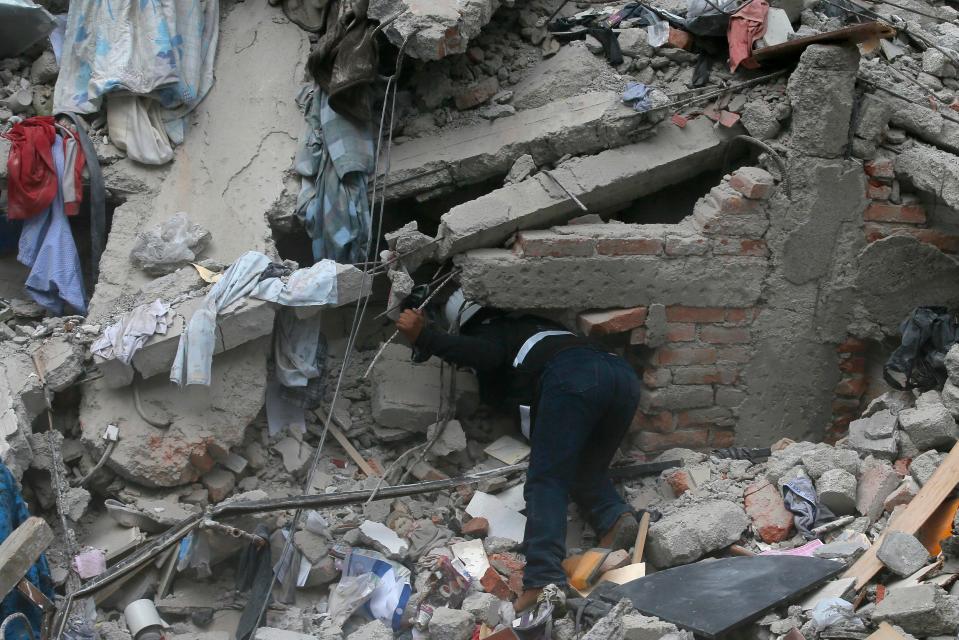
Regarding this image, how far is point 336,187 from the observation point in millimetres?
6281

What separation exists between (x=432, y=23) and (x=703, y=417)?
2594 mm

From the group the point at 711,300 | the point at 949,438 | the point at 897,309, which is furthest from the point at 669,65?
the point at 949,438

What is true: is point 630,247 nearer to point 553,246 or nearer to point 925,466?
point 553,246

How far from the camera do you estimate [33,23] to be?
6.53m

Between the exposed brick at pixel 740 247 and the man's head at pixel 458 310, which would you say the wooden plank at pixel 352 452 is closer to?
the man's head at pixel 458 310

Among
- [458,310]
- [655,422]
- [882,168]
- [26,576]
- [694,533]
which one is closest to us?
[26,576]

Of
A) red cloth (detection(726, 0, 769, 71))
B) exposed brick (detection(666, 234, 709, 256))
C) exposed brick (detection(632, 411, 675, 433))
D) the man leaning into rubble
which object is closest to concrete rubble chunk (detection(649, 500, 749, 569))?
the man leaning into rubble

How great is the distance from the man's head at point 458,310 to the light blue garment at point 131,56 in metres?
1.93

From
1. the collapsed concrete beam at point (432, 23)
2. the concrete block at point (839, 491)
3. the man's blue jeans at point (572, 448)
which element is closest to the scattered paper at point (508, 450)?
the man's blue jeans at point (572, 448)

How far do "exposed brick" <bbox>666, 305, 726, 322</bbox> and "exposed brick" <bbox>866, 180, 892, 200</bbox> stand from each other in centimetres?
98

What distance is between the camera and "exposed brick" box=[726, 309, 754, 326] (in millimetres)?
6004

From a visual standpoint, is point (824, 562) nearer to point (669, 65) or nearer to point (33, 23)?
point (669, 65)

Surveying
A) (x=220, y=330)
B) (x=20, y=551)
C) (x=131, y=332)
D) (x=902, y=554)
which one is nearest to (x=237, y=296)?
(x=220, y=330)

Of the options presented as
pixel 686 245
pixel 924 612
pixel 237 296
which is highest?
pixel 686 245
